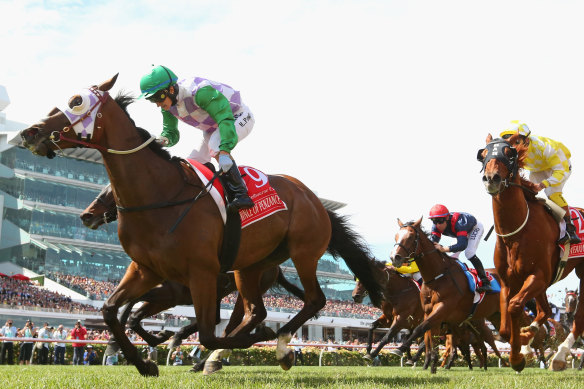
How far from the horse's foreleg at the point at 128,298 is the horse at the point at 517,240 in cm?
312

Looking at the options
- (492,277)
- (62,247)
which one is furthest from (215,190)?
(62,247)

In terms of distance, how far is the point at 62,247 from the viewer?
48.5 meters

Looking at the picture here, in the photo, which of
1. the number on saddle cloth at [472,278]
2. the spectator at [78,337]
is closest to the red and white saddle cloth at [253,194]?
the number on saddle cloth at [472,278]

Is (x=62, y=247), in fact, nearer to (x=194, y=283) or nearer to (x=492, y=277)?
(x=492, y=277)

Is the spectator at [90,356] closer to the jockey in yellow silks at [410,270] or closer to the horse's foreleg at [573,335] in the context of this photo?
the jockey in yellow silks at [410,270]

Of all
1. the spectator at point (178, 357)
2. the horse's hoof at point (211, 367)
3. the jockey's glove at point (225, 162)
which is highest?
the jockey's glove at point (225, 162)

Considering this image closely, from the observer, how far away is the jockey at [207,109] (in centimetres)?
541

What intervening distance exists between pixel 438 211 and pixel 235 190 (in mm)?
5787

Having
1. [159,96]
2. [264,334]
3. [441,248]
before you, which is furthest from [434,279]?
[159,96]

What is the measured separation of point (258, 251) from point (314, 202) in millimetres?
1004

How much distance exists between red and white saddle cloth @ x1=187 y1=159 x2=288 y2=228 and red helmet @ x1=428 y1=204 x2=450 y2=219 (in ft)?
16.5

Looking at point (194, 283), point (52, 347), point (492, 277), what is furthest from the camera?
point (52, 347)

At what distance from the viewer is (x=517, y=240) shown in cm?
607

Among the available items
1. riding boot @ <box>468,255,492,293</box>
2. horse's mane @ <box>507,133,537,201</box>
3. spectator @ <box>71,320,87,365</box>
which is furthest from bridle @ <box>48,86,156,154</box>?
spectator @ <box>71,320,87,365</box>
